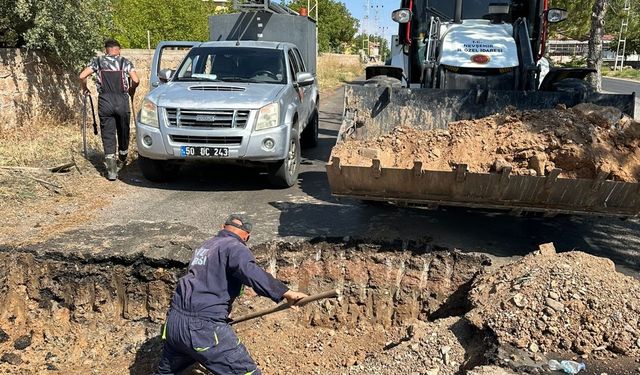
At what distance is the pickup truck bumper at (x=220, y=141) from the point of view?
667cm

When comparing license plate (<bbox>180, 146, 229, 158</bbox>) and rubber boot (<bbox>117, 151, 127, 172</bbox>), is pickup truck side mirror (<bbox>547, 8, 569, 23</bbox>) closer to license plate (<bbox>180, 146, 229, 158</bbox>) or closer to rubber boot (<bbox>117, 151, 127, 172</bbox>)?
license plate (<bbox>180, 146, 229, 158</bbox>)

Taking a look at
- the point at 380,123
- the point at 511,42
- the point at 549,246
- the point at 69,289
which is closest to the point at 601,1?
the point at 511,42

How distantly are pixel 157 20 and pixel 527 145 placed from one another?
25.1 m

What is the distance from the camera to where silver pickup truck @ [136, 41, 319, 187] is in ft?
21.9

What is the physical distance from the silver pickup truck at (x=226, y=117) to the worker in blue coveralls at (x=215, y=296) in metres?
3.54

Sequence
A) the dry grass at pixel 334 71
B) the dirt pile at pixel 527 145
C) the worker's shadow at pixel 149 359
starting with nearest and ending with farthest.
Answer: the worker's shadow at pixel 149 359
the dirt pile at pixel 527 145
the dry grass at pixel 334 71

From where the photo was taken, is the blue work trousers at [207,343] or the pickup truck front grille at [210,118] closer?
the blue work trousers at [207,343]

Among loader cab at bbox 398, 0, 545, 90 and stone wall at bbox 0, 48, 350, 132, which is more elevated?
loader cab at bbox 398, 0, 545, 90

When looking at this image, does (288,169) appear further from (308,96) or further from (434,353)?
(434,353)

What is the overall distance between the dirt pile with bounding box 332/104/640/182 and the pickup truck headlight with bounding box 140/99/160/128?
2.91m

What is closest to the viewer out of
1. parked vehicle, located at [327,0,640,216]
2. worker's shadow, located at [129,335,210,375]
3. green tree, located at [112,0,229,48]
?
worker's shadow, located at [129,335,210,375]

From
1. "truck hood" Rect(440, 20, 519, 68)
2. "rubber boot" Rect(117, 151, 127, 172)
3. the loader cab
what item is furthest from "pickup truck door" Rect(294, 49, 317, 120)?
"rubber boot" Rect(117, 151, 127, 172)

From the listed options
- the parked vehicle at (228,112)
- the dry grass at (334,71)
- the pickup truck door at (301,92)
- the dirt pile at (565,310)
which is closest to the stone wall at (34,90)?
the parked vehicle at (228,112)

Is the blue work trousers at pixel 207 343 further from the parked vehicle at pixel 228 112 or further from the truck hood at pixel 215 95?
the truck hood at pixel 215 95
